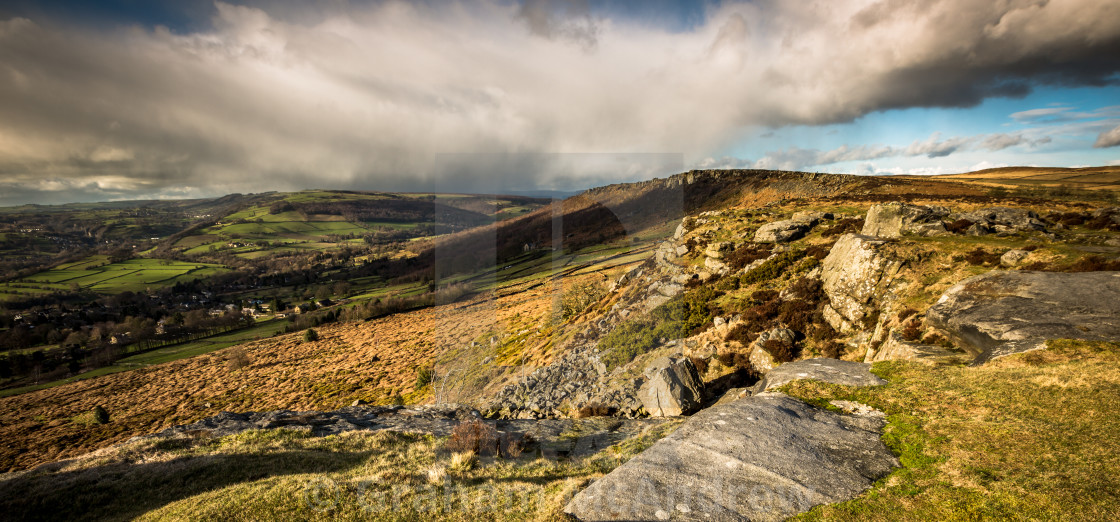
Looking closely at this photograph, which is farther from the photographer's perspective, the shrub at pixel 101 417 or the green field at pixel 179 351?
the green field at pixel 179 351

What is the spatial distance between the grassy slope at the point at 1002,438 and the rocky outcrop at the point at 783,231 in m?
18.6

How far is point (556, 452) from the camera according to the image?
49.2 ft

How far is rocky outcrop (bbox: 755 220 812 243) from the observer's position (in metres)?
30.3

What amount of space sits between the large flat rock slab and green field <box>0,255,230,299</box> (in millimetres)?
176784

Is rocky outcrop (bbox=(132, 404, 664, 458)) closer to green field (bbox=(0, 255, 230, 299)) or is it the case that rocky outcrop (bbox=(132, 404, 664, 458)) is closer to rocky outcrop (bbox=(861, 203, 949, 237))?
rocky outcrop (bbox=(861, 203, 949, 237))

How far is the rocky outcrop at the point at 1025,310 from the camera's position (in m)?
12.6

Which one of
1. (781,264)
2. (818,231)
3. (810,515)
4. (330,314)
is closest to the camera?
(810,515)

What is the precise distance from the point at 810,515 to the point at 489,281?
6555 cm

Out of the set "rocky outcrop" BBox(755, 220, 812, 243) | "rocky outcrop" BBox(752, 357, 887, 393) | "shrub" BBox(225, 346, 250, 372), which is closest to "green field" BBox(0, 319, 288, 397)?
"shrub" BBox(225, 346, 250, 372)

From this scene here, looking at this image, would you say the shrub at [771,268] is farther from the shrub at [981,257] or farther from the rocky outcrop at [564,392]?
the rocky outcrop at [564,392]

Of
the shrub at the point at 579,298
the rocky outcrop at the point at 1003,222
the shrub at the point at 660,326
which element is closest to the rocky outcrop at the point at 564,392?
the shrub at the point at 660,326

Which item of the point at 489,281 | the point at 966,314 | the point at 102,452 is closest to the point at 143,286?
the point at 489,281

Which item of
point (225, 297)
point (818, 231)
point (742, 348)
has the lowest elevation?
point (225, 297)

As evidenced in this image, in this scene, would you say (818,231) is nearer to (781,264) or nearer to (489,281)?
(781,264)
